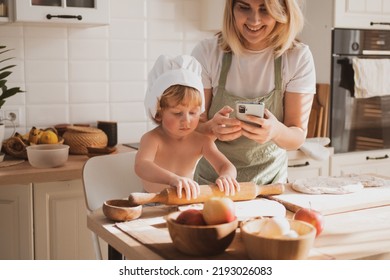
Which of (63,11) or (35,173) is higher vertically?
(63,11)

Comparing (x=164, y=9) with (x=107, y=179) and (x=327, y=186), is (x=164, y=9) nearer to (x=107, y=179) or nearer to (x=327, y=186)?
(x=107, y=179)

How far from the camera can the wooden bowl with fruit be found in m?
0.96

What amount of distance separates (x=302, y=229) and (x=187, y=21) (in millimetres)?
1989

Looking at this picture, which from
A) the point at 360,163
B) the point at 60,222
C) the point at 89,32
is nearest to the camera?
the point at 60,222

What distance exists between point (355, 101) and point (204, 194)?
6.07 feet

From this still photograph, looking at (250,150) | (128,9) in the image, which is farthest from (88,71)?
(250,150)

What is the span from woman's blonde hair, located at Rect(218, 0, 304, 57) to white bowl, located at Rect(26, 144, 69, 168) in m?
0.83

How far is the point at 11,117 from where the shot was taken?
248 cm

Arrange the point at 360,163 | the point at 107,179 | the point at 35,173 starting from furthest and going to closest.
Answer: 1. the point at 360,163
2. the point at 35,173
3. the point at 107,179

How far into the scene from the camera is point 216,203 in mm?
996

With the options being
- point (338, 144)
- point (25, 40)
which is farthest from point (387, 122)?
point (25, 40)

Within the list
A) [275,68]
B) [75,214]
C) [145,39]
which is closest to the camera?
[275,68]

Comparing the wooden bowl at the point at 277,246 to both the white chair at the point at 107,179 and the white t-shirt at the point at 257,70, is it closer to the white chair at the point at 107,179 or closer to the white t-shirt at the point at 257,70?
the white chair at the point at 107,179
